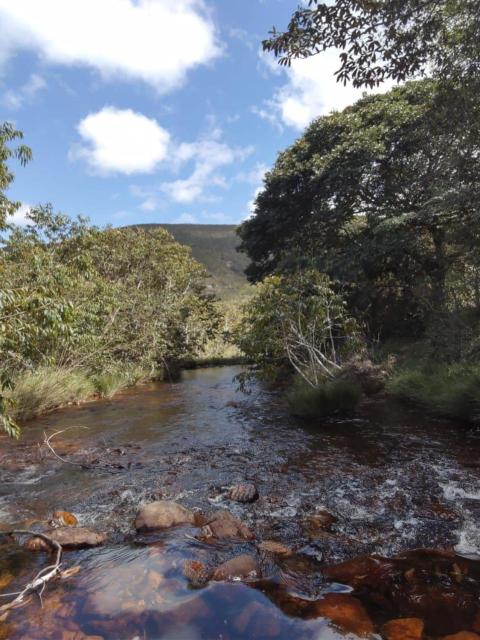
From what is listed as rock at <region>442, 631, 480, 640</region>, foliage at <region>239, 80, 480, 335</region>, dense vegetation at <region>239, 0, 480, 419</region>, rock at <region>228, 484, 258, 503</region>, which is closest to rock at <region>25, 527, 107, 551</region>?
rock at <region>228, 484, 258, 503</region>

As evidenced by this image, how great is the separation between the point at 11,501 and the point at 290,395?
6.28m

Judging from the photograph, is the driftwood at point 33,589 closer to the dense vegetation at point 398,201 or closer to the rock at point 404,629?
the rock at point 404,629

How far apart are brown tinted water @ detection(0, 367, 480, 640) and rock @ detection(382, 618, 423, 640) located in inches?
2.5

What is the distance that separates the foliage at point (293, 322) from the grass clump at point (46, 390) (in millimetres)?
5396

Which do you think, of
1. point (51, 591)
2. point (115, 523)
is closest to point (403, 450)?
point (115, 523)

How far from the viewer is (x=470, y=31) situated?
18.0 feet

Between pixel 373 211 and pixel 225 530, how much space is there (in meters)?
14.3

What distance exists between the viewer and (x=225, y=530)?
13.8 ft

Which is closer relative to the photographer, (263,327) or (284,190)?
(263,327)

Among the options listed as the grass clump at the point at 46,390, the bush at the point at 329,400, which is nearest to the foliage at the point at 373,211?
the bush at the point at 329,400

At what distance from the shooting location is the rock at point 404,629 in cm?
269

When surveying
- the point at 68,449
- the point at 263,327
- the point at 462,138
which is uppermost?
the point at 462,138

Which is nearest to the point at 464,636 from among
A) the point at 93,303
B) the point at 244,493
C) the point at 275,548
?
the point at 275,548

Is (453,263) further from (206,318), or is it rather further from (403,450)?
(206,318)
